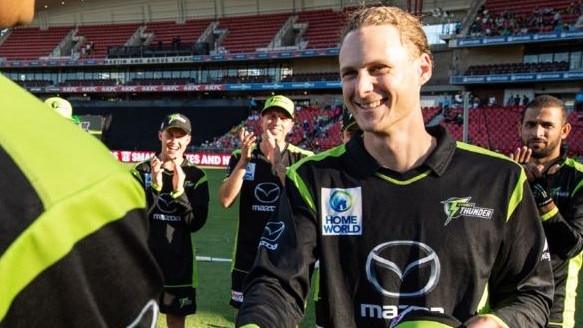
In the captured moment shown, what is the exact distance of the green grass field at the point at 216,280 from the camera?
18.6 feet

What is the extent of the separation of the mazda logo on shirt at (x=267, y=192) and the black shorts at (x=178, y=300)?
93 centimetres

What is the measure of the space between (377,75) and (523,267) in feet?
2.58

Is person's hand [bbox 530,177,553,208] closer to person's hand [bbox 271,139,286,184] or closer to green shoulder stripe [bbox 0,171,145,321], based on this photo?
person's hand [bbox 271,139,286,184]

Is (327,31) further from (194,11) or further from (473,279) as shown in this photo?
(473,279)

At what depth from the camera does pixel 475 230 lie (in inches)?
74.9

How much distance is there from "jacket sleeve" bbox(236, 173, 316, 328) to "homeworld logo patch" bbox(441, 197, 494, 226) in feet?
1.47

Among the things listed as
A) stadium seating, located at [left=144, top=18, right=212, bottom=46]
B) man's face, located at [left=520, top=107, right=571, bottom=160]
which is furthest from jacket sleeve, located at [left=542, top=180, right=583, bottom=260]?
stadium seating, located at [left=144, top=18, right=212, bottom=46]

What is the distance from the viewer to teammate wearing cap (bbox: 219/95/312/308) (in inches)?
188

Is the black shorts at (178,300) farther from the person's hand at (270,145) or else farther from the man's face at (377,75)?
the man's face at (377,75)

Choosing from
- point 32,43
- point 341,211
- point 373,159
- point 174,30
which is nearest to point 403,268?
point 341,211

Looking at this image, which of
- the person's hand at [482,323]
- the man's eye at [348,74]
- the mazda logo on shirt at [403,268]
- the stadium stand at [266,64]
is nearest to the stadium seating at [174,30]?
the stadium stand at [266,64]

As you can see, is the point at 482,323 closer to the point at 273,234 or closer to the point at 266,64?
the point at 273,234

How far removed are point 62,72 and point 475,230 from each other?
5190 centimetres

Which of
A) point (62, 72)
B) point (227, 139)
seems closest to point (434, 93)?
point (227, 139)
